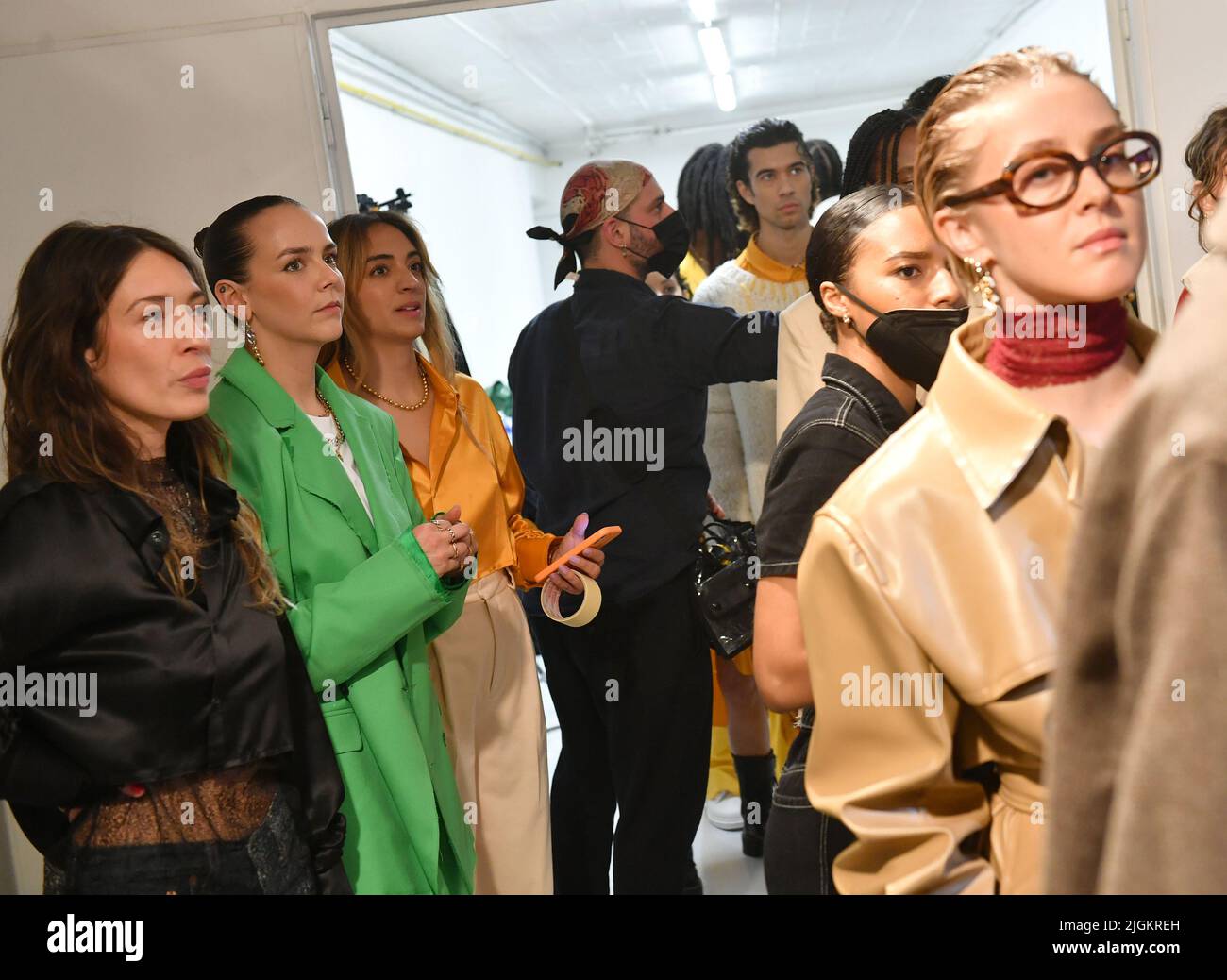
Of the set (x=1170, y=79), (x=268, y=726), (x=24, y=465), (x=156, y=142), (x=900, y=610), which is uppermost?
(x=156, y=142)

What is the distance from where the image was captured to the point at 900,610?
2.99 ft

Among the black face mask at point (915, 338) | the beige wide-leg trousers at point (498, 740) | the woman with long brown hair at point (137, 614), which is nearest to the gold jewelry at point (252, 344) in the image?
the woman with long brown hair at point (137, 614)

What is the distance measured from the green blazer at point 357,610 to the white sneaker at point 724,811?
60.4 inches

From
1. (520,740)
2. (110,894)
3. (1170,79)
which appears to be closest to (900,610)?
(110,894)

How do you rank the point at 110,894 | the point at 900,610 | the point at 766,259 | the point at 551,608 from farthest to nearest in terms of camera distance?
the point at 766,259 → the point at 551,608 → the point at 110,894 → the point at 900,610

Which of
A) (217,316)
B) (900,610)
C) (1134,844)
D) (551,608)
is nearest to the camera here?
(1134,844)

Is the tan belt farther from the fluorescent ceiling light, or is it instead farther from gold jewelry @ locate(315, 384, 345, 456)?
the fluorescent ceiling light

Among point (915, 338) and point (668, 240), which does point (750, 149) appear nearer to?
point (668, 240)

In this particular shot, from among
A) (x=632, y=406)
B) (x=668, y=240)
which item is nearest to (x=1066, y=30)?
(x=668, y=240)

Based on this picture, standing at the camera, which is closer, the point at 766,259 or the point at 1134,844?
the point at 1134,844
